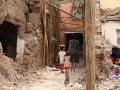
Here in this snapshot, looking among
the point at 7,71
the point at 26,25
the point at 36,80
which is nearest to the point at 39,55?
the point at 26,25

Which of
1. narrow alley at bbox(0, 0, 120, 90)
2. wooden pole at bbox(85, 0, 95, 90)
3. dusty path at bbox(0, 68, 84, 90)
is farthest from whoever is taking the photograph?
narrow alley at bbox(0, 0, 120, 90)

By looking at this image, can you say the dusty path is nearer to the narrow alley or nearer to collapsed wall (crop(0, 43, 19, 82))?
the narrow alley

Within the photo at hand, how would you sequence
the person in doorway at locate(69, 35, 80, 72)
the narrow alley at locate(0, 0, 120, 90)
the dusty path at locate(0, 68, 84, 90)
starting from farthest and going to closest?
the person in doorway at locate(69, 35, 80, 72) → the narrow alley at locate(0, 0, 120, 90) → the dusty path at locate(0, 68, 84, 90)

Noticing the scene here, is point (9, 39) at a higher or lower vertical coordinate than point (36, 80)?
higher

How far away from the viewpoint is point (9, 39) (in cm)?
1669

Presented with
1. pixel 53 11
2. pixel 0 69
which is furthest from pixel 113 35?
pixel 0 69

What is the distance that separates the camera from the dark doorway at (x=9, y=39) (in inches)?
651

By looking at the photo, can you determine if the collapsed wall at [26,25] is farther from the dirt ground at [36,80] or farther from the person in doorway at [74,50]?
the person in doorway at [74,50]

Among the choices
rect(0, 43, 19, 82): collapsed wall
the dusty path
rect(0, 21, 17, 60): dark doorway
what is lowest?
the dusty path

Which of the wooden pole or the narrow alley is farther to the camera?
the narrow alley

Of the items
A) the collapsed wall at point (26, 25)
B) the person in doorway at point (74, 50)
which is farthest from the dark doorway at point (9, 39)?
the person in doorway at point (74, 50)

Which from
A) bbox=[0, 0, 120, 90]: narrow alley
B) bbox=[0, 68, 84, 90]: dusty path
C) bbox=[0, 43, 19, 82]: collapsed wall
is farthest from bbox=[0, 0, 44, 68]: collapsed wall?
bbox=[0, 43, 19, 82]: collapsed wall

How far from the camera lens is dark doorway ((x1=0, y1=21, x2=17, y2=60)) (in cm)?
1654

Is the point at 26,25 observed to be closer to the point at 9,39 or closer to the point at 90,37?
the point at 9,39
